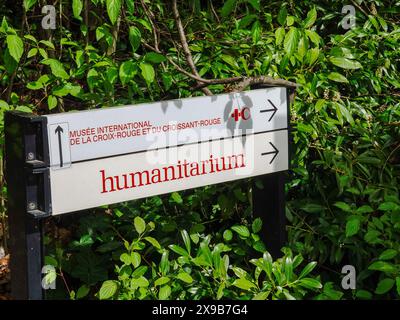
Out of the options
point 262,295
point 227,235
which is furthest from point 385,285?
point 227,235

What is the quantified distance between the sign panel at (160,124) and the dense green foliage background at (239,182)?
29 centimetres

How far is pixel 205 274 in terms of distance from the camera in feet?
9.50

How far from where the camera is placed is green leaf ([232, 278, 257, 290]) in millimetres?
2770

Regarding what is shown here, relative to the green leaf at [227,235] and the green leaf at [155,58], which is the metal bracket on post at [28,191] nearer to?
the green leaf at [155,58]

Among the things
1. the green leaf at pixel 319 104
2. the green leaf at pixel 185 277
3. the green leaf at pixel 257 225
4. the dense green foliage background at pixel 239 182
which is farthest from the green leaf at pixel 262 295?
the green leaf at pixel 319 104

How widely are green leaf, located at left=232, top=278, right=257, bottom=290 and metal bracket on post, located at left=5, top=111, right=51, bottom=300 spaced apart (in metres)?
0.76

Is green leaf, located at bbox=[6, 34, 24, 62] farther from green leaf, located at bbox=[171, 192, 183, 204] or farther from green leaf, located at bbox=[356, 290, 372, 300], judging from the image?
green leaf, located at bbox=[356, 290, 372, 300]

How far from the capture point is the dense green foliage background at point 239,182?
2.89 meters

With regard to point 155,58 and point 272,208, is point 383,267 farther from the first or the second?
point 155,58

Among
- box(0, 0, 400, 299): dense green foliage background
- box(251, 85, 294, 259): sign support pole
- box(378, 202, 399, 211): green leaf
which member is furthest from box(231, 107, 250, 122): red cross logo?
box(378, 202, 399, 211): green leaf

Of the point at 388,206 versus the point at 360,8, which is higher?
the point at 360,8

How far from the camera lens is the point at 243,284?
2.77 m

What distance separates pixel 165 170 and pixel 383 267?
971mm

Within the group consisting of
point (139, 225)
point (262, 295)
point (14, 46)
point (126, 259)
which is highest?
point (14, 46)
